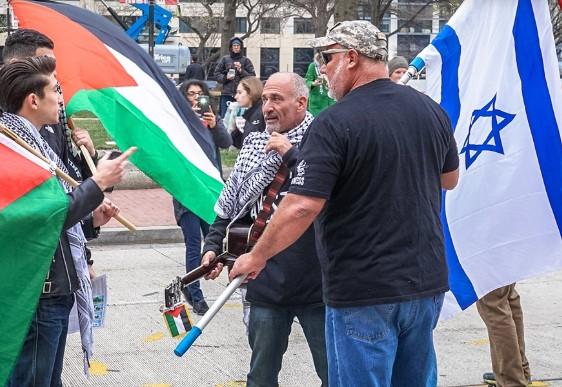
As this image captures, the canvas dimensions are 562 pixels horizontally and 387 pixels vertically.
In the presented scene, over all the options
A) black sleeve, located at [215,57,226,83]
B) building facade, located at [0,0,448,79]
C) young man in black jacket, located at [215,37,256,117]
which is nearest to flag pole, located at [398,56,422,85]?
young man in black jacket, located at [215,37,256,117]

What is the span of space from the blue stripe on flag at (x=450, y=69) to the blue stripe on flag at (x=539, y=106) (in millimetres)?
324

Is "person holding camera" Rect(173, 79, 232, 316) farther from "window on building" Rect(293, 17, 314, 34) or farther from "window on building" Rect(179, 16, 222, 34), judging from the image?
"window on building" Rect(293, 17, 314, 34)

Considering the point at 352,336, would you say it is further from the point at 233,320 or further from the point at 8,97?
the point at 233,320

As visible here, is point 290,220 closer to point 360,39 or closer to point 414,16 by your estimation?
point 360,39

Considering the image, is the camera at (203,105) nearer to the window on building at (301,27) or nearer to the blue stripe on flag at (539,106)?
the blue stripe on flag at (539,106)

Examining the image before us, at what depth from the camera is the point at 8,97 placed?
392 cm

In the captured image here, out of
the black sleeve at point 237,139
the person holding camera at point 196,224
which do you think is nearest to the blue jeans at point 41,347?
the person holding camera at point 196,224

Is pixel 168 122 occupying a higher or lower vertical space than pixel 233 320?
higher

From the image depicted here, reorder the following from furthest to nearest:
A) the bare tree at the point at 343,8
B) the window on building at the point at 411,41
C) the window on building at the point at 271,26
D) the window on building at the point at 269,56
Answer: the window on building at the point at 269,56 → the window on building at the point at 411,41 → the window on building at the point at 271,26 → the bare tree at the point at 343,8

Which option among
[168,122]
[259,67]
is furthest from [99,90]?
[259,67]

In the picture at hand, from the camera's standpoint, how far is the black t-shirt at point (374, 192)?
3.48 metres

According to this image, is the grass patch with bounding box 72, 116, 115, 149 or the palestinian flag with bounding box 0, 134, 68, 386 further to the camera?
the grass patch with bounding box 72, 116, 115, 149

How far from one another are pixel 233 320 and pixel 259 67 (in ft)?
245

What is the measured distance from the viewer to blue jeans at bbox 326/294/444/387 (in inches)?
140
